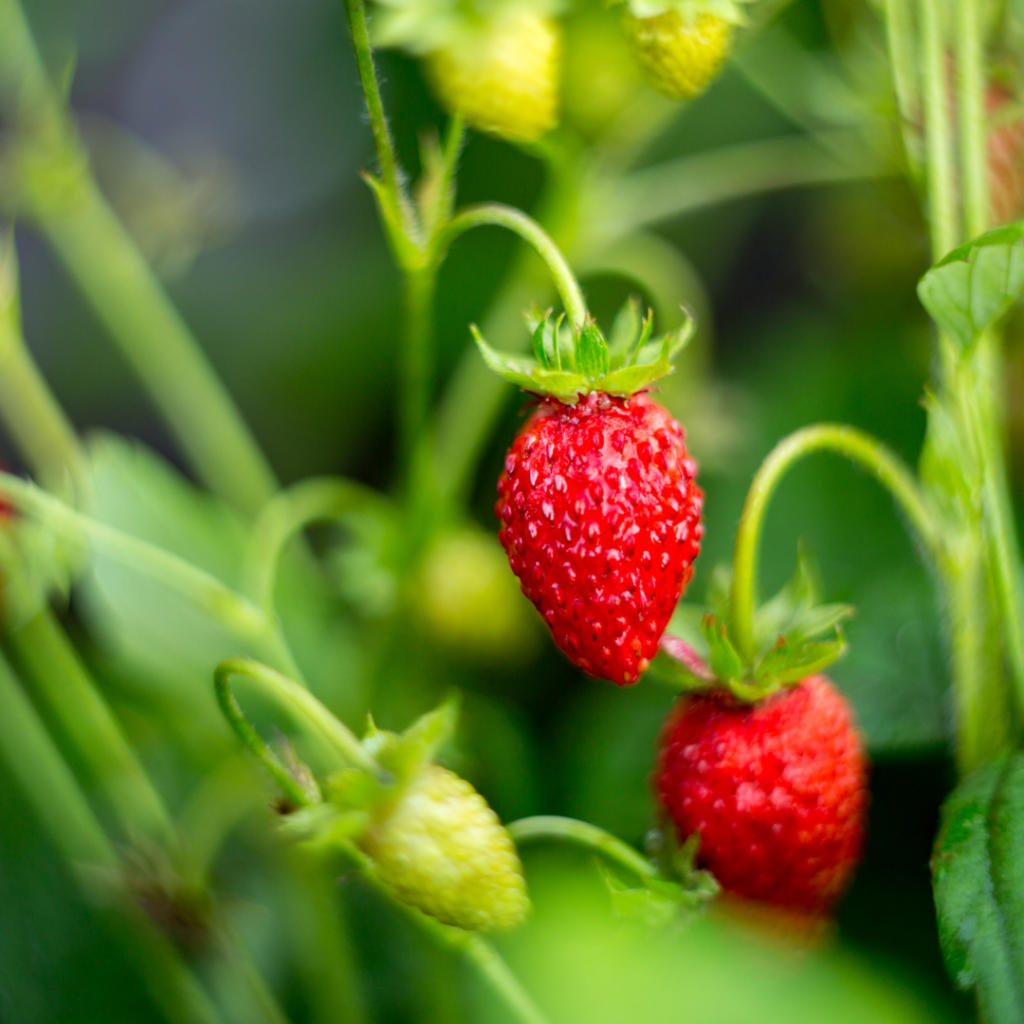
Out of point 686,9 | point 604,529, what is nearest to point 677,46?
point 686,9

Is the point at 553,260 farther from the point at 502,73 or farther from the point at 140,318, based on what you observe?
the point at 140,318

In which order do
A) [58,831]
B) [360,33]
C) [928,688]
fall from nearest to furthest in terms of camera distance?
[360,33] → [928,688] → [58,831]

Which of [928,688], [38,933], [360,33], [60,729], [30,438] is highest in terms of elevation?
[360,33]

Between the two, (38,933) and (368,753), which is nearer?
(368,753)

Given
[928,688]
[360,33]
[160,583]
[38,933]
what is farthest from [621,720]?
[360,33]

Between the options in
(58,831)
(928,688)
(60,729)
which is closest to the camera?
(928,688)

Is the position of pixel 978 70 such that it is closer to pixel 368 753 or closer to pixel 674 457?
pixel 674 457

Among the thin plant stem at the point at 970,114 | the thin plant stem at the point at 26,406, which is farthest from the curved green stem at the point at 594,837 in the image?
the thin plant stem at the point at 26,406

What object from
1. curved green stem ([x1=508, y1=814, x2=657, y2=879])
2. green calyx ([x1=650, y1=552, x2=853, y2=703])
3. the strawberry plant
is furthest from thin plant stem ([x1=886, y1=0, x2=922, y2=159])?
curved green stem ([x1=508, y1=814, x2=657, y2=879])
